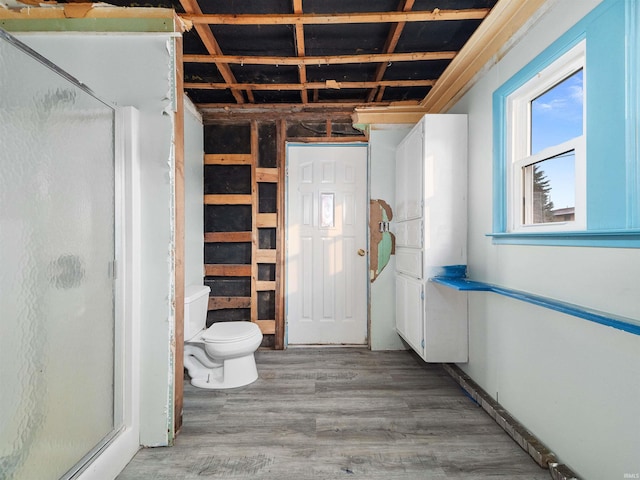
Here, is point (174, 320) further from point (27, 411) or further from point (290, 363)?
point (290, 363)

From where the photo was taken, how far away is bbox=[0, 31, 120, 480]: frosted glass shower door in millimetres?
1116

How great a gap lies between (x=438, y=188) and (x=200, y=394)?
2187mm

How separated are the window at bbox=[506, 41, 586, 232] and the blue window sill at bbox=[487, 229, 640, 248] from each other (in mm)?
Answer: 82

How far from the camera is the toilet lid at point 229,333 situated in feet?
7.46

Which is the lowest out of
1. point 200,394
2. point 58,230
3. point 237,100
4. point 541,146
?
point 200,394

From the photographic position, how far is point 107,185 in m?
1.57

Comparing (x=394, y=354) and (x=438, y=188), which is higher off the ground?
(x=438, y=188)

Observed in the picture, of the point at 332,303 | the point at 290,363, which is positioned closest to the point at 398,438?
the point at 290,363

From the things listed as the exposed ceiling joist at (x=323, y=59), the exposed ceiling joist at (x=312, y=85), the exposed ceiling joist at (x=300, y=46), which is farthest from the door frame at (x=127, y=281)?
the exposed ceiling joist at (x=312, y=85)

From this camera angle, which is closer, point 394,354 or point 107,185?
point 107,185

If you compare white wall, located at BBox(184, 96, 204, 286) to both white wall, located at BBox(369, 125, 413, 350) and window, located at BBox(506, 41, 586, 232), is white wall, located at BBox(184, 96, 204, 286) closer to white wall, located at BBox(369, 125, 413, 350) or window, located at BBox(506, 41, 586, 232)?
white wall, located at BBox(369, 125, 413, 350)

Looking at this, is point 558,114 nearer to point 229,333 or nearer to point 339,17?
point 339,17

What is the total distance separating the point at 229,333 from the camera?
92.9 inches

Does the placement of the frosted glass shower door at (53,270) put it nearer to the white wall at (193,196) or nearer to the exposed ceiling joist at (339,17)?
the exposed ceiling joist at (339,17)
